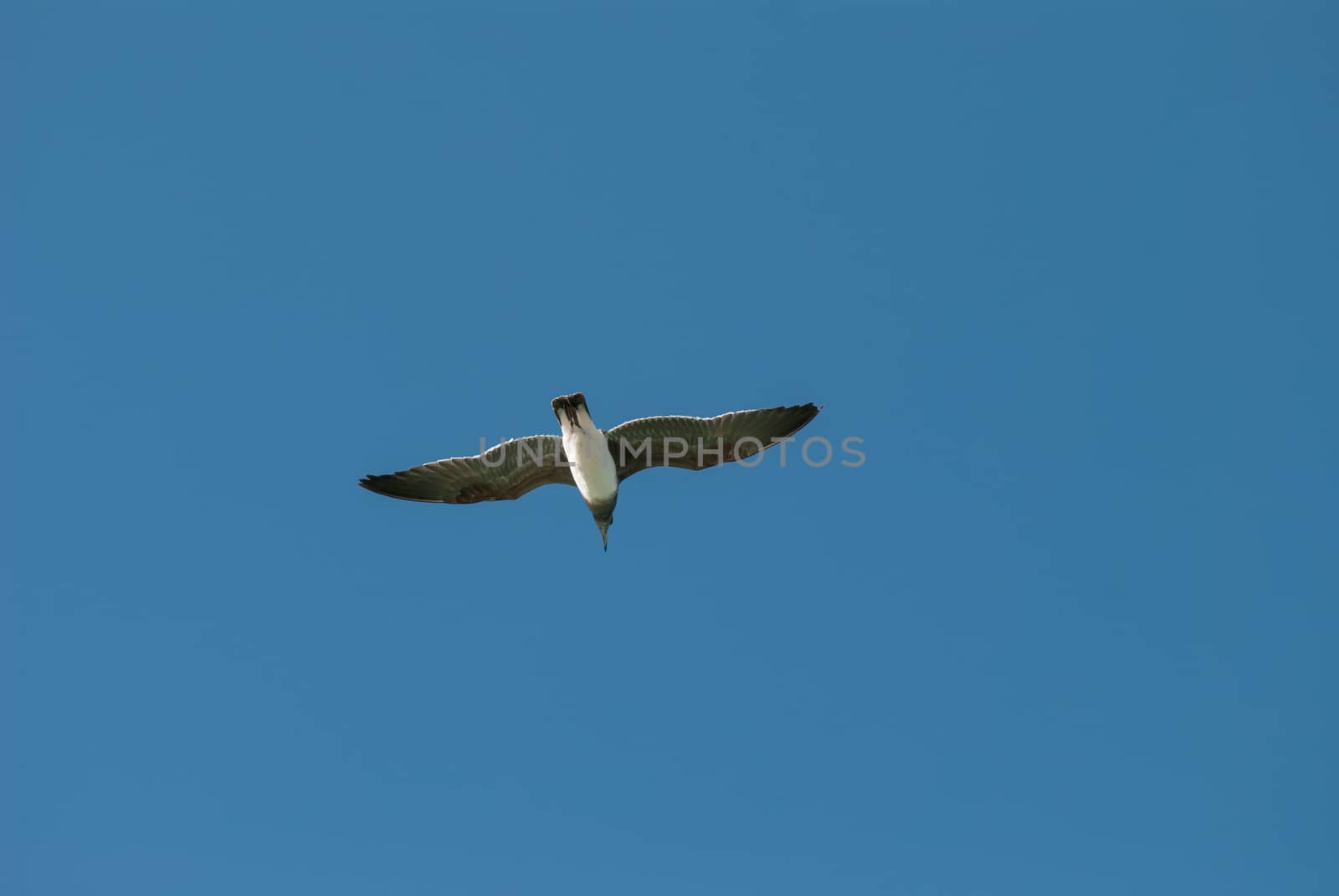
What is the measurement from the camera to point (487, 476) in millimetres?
28000

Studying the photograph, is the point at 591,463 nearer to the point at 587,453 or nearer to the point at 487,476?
the point at 587,453

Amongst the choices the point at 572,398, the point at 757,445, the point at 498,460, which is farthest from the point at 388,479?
the point at 757,445

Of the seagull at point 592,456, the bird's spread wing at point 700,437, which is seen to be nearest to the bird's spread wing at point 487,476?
the seagull at point 592,456

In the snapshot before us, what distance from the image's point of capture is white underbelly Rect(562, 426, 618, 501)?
26672 mm

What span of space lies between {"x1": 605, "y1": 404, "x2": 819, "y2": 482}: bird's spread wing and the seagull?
0.02 meters

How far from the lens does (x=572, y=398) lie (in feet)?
85.8

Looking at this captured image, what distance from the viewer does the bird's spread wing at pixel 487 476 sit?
27.5m

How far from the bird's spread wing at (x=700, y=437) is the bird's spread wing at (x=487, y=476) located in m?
1.39

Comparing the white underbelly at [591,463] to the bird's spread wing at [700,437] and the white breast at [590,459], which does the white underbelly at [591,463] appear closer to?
the white breast at [590,459]

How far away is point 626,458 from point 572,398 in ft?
6.95

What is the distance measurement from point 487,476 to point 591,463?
96.2 inches

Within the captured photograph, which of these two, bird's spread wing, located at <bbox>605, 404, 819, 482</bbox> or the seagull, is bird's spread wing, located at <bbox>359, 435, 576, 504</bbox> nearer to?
the seagull

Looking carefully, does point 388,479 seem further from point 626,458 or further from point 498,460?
point 626,458

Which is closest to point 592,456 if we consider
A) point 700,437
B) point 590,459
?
point 590,459
